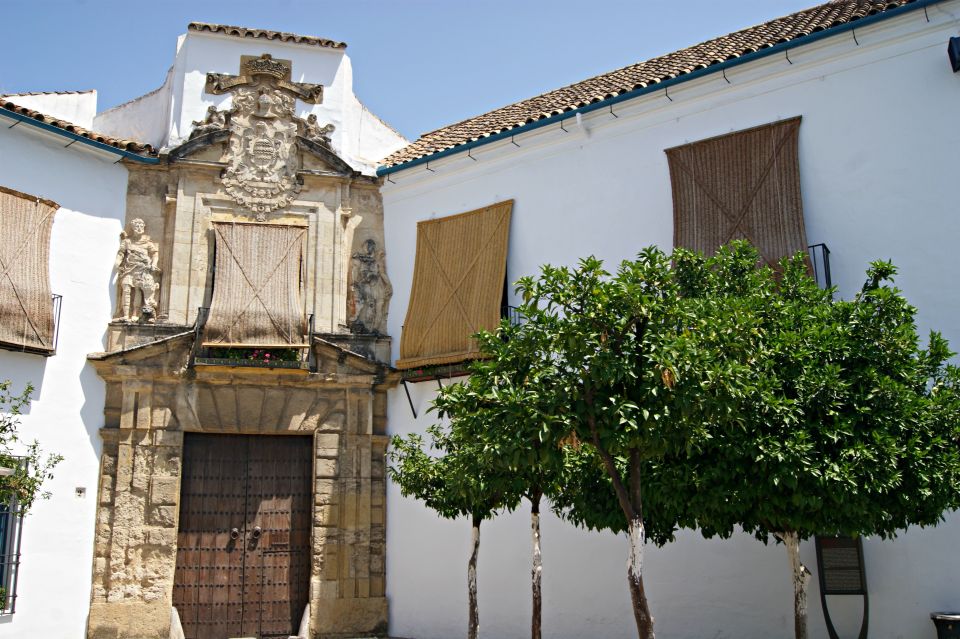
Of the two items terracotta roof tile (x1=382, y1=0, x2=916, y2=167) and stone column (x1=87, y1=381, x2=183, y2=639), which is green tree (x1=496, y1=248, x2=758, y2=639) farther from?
stone column (x1=87, y1=381, x2=183, y2=639)

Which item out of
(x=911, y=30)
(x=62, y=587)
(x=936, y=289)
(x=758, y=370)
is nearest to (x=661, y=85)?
(x=911, y=30)

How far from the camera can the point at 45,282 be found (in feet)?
36.5

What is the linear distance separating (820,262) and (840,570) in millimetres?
2960

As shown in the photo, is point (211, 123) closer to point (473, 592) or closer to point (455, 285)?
point (455, 285)

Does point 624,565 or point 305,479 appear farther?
point 305,479

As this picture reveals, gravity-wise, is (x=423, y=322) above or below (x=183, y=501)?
above

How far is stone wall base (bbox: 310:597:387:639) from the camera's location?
11.5 meters

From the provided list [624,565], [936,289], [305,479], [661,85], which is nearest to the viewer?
[936,289]

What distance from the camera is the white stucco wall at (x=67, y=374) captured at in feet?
35.0

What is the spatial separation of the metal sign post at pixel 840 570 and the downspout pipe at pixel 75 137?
28.6ft

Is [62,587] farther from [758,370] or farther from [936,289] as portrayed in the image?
[936,289]

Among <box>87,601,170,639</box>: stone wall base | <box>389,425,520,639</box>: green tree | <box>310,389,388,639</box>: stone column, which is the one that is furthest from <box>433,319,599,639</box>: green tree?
<box>87,601,170,639</box>: stone wall base

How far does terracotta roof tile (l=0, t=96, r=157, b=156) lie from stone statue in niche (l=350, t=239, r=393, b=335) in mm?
2828

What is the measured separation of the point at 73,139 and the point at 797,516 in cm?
880
